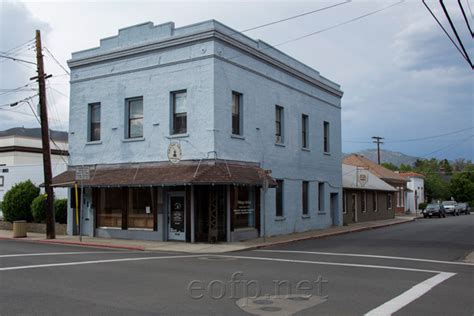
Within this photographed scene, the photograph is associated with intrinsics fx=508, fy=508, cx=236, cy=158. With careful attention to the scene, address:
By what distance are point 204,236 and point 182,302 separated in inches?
468

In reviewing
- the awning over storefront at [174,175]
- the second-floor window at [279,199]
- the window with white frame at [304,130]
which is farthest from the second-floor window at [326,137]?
the awning over storefront at [174,175]

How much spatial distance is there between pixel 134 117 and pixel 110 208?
4.28 m

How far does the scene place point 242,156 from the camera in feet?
71.9

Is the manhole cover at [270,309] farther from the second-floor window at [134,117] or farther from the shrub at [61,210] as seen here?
the shrub at [61,210]


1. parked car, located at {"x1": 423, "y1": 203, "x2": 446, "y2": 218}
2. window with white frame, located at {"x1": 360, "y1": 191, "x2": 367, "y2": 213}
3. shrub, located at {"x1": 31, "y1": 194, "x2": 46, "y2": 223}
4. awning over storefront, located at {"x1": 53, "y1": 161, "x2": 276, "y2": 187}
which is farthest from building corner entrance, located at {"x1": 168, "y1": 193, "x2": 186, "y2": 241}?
parked car, located at {"x1": 423, "y1": 203, "x2": 446, "y2": 218}

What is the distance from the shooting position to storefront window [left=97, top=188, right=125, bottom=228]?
74.8 ft

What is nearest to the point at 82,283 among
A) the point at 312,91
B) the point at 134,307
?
the point at 134,307

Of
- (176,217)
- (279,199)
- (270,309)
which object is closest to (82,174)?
(176,217)

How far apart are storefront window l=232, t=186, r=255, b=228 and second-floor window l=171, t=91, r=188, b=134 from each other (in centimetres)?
346

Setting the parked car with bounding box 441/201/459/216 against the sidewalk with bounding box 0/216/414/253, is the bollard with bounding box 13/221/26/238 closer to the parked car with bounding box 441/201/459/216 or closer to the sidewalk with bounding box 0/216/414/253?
the sidewalk with bounding box 0/216/414/253

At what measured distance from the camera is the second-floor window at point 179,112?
21.4 meters

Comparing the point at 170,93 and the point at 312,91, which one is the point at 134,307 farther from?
the point at 312,91

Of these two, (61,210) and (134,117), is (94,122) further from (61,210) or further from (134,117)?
(61,210)

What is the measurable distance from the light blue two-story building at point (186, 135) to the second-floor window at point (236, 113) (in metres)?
0.05
